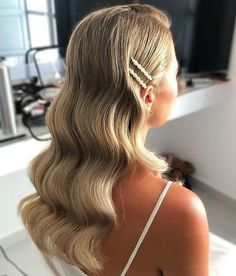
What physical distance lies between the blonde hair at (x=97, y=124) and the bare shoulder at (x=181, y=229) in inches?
3.3

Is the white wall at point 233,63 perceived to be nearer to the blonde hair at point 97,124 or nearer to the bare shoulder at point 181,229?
the blonde hair at point 97,124

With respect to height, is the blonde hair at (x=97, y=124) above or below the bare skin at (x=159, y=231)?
above

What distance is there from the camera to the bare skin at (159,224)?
0.71 metres

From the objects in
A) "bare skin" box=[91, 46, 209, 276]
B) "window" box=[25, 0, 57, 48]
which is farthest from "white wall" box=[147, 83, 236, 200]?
"bare skin" box=[91, 46, 209, 276]

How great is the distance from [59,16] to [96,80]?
121cm

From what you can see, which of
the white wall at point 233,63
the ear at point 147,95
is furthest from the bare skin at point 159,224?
the white wall at point 233,63

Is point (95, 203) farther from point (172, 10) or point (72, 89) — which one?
point (172, 10)

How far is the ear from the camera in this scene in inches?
27.8

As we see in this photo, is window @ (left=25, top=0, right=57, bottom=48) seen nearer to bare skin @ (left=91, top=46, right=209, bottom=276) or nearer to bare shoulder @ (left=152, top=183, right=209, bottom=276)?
bare skin @ (left=91, top=46, right=209, bottom=276)

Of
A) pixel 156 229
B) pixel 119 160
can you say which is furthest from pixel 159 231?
pixel 119 160

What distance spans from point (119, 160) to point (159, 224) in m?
0.15

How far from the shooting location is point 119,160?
28.5 inches

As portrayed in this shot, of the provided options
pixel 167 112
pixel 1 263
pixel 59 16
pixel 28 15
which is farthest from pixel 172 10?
pixel 1 263

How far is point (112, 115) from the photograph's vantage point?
0.69 meters
